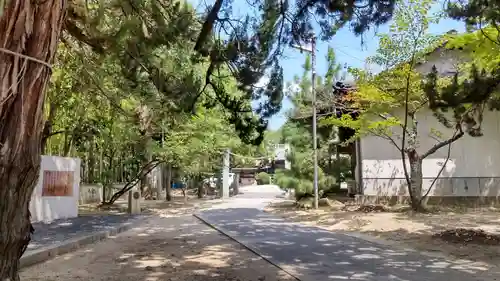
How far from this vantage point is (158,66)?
9.59 metres

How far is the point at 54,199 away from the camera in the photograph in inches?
617

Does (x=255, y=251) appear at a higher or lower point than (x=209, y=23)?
lower

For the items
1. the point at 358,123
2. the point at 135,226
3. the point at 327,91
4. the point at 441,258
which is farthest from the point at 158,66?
the point at 327,91

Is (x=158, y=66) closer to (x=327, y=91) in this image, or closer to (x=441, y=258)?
(x=441, y=258)

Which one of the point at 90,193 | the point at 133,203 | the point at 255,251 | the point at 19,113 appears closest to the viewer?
the point at 19,113

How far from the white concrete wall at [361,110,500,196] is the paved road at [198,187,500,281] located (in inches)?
297

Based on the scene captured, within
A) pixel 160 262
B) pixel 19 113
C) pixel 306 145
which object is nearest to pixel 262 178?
pixel 306 145

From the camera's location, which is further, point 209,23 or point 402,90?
point 402,90

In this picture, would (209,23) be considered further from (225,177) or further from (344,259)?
(225,177)

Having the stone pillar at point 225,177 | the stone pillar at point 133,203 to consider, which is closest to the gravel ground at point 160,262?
the stone pillar at point 133,203

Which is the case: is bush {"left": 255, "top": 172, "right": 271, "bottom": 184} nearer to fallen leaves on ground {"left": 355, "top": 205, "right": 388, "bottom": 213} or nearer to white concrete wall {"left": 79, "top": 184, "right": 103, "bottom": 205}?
white concrete wall {"left": 79, "top": 184, "right": 103, "bottom": 205}

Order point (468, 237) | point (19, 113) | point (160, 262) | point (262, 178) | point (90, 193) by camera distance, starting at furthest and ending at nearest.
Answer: point (262, 178)
point (90, 193)
point (468, 237)
point (160, 262)
point (19, 113)

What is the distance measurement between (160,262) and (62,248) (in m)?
2.41

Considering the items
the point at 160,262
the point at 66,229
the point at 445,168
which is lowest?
the point at 160,262
